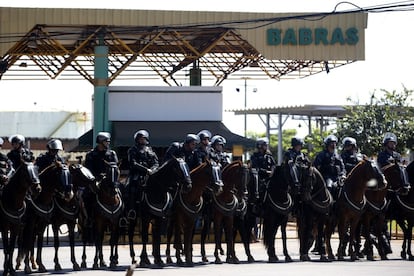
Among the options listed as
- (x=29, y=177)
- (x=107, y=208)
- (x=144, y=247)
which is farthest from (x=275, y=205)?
(x=29, y=177)

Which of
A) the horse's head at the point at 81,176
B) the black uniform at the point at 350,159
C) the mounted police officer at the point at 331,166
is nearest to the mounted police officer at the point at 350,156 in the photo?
the black uniform at the point at 350,159

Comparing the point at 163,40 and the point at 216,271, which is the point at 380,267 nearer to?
the point at 216,271

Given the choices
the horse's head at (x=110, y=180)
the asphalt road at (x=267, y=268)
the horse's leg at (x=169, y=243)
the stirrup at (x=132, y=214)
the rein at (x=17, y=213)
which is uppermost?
the horse's head at (x=110, y=180)

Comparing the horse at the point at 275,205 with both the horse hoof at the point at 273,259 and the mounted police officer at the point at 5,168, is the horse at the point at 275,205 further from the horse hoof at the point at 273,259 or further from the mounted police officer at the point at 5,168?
the mounted police officer at the point at 5,168

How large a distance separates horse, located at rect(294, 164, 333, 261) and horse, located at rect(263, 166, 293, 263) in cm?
37

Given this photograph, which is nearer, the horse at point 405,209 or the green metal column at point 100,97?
the horse at point 405,209

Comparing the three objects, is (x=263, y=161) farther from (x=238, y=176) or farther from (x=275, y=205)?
(x=238, y=176)

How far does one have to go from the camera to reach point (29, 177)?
68.1 feet

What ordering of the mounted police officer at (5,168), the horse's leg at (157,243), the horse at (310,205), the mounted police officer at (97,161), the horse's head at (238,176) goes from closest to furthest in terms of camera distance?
the mounted police officer at (5,168) < the mounted police officer at (97,161) < the horse's leg at (157,243) < the horse's head at (238,176) < the horse at (310,205)

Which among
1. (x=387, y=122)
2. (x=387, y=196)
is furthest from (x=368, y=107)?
(x=387, y=196)

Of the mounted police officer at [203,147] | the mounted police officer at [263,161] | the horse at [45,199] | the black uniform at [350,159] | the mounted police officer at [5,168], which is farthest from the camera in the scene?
the black uniform at [350,159]

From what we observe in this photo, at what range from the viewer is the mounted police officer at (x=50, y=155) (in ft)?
77.1

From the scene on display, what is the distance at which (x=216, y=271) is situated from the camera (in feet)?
72.6

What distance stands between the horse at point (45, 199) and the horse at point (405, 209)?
8.30m
